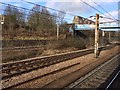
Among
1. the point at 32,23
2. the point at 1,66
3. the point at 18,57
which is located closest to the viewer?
the point at 1,66

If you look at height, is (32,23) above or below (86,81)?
above

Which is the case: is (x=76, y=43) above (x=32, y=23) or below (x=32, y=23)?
below

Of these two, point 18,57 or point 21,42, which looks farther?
point 21,42

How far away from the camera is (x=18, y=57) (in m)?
27.4

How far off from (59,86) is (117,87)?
2.83 meters

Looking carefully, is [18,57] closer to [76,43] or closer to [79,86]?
[79,86]

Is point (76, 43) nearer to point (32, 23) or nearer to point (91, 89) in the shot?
point (32, 23)

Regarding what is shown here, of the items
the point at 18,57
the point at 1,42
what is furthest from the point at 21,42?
the point at 18,57

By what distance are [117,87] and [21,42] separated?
41.1m

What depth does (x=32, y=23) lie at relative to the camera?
6028 cm

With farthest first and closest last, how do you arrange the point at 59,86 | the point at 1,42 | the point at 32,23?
the point at 32,23 < the point at 1,42 < the point at 59,86

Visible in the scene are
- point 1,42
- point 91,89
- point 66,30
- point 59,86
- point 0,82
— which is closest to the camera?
point 91,89

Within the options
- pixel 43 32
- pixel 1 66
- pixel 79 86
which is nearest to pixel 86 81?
pixel 79 86

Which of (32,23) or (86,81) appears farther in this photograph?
(32,23)
